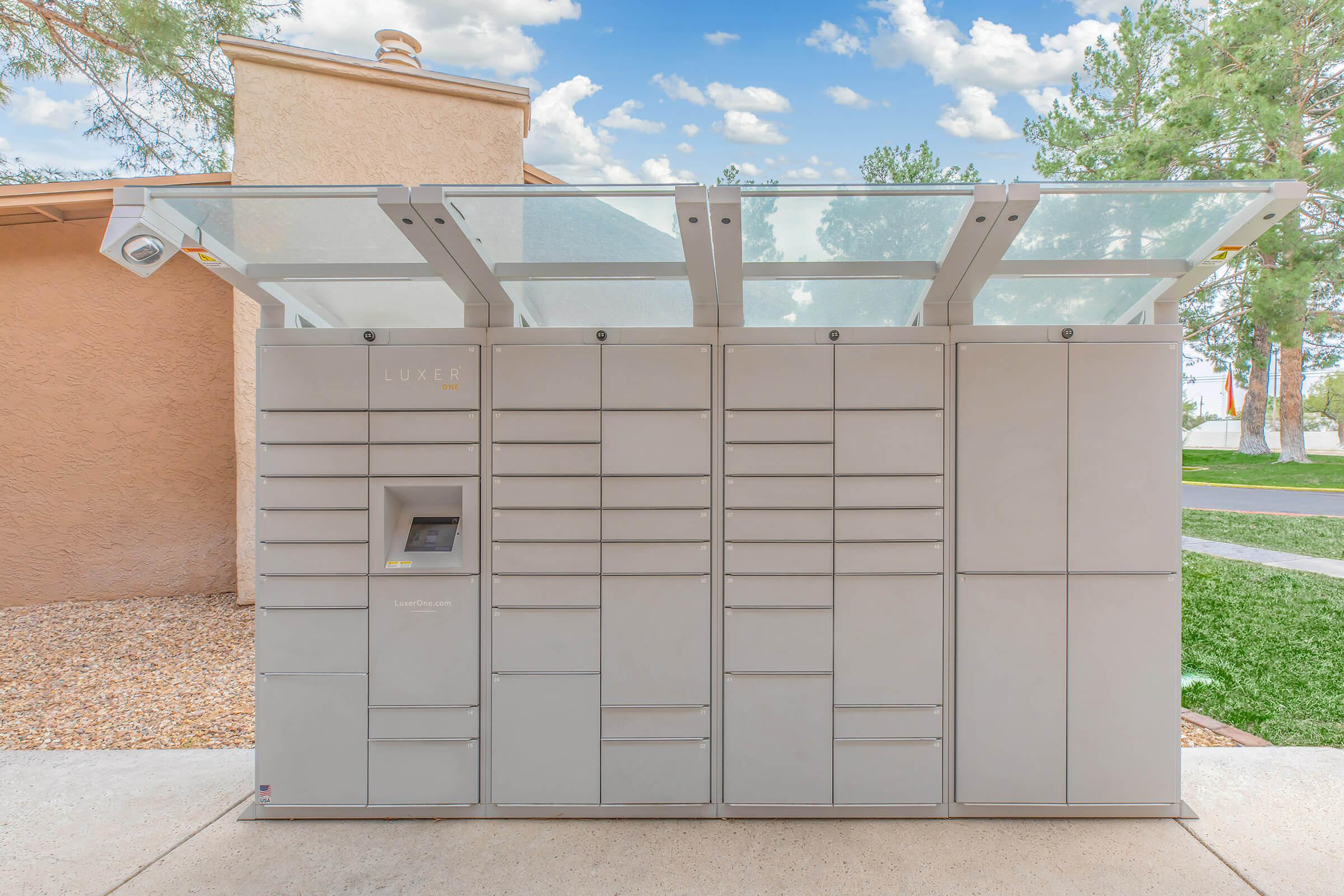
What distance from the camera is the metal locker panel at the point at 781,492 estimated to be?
2.72m

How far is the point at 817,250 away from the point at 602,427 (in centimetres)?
107

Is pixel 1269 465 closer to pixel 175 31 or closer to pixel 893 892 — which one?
pixel 893 892

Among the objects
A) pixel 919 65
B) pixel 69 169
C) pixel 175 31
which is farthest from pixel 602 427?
pixel 919 65

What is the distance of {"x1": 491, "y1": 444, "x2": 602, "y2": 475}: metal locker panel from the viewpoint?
2.73 m

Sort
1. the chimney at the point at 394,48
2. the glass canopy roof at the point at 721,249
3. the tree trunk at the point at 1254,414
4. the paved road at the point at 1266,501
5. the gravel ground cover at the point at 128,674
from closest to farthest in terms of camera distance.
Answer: the glass canopy roof at the point at 721,249
the gravel ground cover at the point at 128,674
the chimney at the point at 394,48
the paved road at the point at 1266,501
the tree trunk at the point at 1254,414

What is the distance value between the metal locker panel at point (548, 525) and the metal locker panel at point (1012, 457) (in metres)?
1.48

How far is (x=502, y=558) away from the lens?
108 inches

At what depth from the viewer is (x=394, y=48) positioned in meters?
5.88

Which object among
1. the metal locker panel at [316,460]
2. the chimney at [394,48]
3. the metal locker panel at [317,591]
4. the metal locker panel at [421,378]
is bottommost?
the metal locker panel at [317,591]

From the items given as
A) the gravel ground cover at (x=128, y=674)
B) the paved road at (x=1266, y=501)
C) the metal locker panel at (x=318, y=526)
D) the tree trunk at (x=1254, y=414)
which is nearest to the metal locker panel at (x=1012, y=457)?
the metal locker panel at (x=318, y=526)

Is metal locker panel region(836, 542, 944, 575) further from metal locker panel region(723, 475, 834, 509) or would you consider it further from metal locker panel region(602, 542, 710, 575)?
metal locker panel region(602, 542, 710, 575)

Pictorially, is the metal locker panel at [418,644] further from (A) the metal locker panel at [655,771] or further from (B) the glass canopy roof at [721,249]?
(B) the glass canopy roof at [721,249]

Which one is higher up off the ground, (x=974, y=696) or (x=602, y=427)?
(x=602, y=427)

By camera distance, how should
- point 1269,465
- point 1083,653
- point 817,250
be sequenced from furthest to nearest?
point 1269,465
point 1083,653
point 817,250
